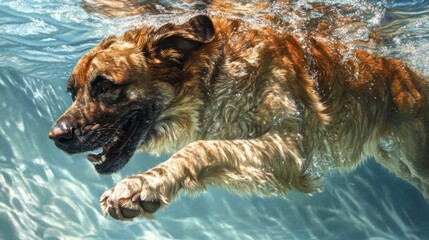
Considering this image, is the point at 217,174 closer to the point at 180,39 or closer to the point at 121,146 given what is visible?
the point at 121,146

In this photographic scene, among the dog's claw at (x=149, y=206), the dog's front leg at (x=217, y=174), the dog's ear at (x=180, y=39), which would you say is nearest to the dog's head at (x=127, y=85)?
the dog's ear at (x=180, y=39)

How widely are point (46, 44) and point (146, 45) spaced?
24.4 feet

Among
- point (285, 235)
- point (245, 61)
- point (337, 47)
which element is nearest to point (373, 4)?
point (337, 47)

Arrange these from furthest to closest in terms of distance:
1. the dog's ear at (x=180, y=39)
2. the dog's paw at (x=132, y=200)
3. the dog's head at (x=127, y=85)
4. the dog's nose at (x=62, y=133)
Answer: the dog's ear at (x=180, y=39) < the dog's head at (x=127, y=85) < the dog's nose at (x=62, y=133) < the dog's paw at (x=132, y=200)

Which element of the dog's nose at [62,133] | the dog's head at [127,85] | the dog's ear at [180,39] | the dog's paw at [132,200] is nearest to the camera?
the dog's paw at [132,200]

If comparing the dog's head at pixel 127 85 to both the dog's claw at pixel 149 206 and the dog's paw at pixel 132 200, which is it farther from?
the dog's claw at pixel 149 206

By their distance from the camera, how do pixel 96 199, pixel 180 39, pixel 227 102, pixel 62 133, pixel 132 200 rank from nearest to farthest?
1. pixel 132 200
2. pixel 62 133
3. pixel 227 102
4. pixel 180 39
5. pixel 96 199

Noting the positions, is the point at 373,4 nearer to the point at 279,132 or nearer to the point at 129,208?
the point at 279,132

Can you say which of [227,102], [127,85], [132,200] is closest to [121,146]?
[127,85]

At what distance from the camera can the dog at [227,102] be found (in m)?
4.25

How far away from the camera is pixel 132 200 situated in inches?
132

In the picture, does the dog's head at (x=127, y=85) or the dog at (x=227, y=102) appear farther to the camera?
the dog's head at (x=127, y=85)

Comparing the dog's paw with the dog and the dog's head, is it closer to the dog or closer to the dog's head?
the dog

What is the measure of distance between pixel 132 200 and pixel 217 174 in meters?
0.79
